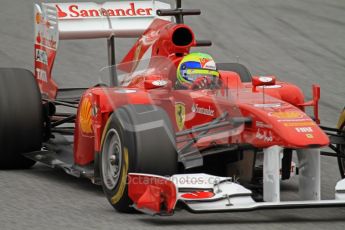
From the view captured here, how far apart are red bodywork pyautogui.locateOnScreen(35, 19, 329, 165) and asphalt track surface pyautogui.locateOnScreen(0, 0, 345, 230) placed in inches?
24.4

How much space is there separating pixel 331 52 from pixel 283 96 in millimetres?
9874

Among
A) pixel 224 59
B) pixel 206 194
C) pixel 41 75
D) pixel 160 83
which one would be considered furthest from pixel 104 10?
pixel 224 59

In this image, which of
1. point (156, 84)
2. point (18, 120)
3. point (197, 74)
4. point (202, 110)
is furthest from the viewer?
point (18, 120)

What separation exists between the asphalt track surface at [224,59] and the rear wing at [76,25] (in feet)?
3.76

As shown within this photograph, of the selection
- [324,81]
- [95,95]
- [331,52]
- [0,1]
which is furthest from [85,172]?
[0,1]

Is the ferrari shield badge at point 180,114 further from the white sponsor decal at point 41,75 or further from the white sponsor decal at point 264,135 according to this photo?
the white sponsor decal at point 41,75

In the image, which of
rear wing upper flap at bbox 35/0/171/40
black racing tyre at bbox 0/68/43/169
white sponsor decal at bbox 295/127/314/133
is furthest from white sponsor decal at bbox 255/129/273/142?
rear wing upper flap at bbox 35/0/171/40

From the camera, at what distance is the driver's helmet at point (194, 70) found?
10.6 metres

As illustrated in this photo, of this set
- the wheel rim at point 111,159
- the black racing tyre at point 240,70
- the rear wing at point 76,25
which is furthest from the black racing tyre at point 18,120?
the black racing tyre at point 240,70

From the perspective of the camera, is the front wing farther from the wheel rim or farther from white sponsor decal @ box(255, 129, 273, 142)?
the wheel rim

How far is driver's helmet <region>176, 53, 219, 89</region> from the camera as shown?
417 inches

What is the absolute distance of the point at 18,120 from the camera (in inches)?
461

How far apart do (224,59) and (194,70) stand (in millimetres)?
9066

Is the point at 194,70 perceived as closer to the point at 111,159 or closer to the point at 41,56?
the point at 111,159
